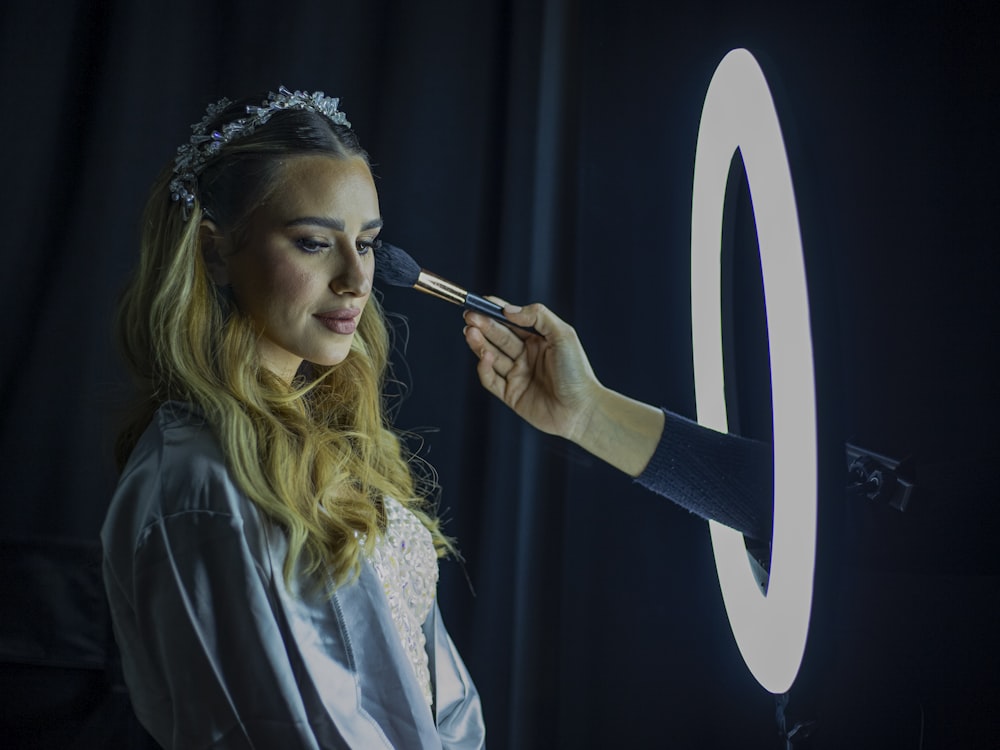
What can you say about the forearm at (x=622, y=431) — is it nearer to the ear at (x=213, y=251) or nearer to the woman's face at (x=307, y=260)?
the woman's face at (x=307, y=260)

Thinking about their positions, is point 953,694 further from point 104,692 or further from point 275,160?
point 104,692

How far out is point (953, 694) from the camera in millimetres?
1052

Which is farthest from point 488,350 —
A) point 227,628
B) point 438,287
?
point 227,628

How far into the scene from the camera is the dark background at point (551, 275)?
116 cm

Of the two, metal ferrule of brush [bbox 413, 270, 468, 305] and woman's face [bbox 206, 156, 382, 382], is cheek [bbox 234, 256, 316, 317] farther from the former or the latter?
metal ferrule of brush [bbox 413, 270, 468, 305]

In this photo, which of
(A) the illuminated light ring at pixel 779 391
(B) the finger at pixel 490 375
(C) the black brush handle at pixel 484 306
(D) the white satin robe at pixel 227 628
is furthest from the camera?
(B) the finger at pixel 490 375

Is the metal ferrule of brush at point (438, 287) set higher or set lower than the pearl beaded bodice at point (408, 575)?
higher

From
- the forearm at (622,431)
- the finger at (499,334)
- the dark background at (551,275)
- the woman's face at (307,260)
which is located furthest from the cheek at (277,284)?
the dark background at (551,275)

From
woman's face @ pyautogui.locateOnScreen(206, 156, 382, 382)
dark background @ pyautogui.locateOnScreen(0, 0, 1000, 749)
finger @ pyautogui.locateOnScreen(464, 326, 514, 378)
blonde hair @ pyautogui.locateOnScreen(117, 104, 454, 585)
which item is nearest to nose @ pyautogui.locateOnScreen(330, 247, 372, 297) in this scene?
woman's face @ pyautogui.locateOnScreen(206, 156, 382, 382)

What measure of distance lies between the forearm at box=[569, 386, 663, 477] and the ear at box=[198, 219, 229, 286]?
484 mm

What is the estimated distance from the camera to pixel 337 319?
994mm

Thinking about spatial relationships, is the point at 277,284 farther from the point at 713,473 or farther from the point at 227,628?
the point at 713,473

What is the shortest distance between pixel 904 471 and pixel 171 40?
1230 millimetres

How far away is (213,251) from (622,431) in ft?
1.76
